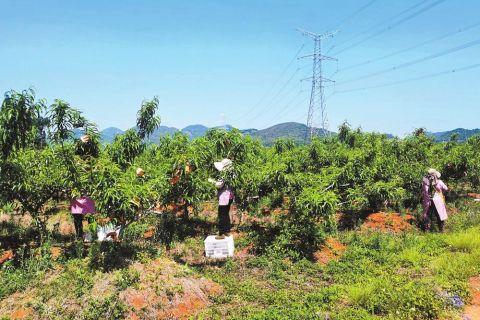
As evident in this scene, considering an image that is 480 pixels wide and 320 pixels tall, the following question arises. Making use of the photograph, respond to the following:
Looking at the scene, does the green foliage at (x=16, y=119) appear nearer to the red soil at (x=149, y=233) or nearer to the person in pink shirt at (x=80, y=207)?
the person in pink shirt at (x=80, y=207)

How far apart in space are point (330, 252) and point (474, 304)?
154 inches

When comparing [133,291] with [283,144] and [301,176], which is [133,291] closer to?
[301,176]

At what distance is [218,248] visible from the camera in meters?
10.1

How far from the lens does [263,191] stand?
1449 cm

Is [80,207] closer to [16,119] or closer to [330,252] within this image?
[16,119]

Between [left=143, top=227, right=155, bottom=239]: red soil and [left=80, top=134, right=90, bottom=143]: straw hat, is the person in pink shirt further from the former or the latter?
[left=143, top=227, right=155, bottom=239]: red soil

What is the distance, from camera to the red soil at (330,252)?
10.2 metres

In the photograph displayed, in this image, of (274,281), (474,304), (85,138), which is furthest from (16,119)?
(474,304)

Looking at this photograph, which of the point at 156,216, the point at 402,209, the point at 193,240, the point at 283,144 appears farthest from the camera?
the point at 283,144

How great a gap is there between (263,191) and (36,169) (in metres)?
7.57

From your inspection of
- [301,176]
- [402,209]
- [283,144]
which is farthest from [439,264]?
[283,144]

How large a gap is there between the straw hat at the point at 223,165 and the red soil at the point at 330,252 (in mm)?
3482

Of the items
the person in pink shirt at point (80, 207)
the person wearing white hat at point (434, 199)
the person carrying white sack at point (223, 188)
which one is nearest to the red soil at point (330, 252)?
the person carrying white sack at point (223, 188)

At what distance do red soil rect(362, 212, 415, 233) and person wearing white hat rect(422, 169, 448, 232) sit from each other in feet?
2.72
